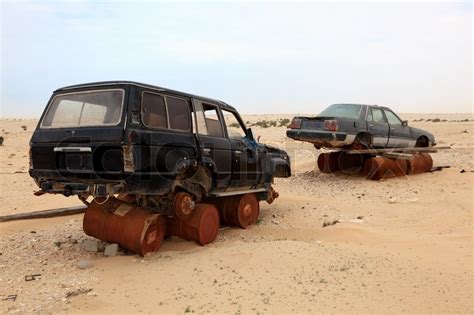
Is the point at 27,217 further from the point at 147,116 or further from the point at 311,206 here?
the point at 311,206

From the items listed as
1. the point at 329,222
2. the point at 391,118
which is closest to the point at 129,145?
the point at 329,222

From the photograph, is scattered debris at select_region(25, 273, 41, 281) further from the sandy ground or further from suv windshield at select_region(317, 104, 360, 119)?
suv windshield at select_region(317, 104, 360, 119)

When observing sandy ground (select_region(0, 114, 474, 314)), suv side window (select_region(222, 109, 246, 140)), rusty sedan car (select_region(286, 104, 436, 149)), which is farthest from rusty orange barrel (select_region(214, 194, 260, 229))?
rusty sedan car (select_region(286, 104, 436, 149))

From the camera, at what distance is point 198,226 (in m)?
7.11

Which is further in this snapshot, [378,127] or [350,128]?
[378,127]

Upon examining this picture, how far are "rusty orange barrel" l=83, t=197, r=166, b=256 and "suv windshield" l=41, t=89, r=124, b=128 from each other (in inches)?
54.1

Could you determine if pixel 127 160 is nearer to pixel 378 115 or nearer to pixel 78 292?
pixel 78 292

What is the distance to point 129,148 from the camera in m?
5.91

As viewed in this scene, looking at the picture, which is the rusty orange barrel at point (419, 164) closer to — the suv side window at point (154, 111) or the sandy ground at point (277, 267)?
the sandy ground at point (277, 267)

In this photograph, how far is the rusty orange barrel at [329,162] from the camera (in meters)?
14.6

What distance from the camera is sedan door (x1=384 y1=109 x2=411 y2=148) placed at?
14539mm

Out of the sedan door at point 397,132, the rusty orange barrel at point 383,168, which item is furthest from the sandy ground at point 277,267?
the sedan door at point 397,132

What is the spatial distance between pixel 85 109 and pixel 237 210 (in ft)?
10.8

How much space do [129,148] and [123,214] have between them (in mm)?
1436
